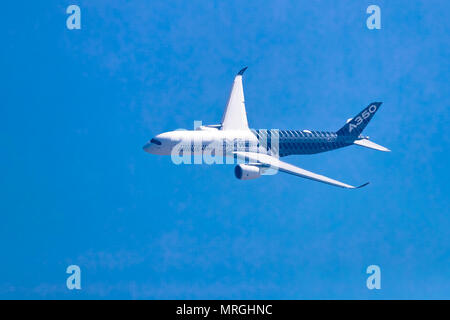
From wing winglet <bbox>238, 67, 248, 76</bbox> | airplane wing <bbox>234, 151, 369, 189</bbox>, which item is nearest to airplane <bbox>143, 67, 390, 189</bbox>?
airplane wing <bbox>234, 151, 369, 189</bbox>

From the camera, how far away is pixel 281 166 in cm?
9169

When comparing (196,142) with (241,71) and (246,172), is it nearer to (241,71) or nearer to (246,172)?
(246,172)

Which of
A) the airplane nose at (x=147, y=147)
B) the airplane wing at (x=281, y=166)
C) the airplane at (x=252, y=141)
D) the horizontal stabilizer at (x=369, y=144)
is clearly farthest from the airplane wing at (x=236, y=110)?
the horizontal stabilizer at (x=369, y=144)

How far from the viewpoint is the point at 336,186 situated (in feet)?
281

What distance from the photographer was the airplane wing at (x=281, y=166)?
86537mm

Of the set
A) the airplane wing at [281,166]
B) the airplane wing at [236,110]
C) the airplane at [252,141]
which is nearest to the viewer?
the airplane wing at [281,166]

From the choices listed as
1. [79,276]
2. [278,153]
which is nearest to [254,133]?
[278,153]

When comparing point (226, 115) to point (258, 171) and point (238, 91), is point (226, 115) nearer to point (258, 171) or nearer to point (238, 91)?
point (238, 91)

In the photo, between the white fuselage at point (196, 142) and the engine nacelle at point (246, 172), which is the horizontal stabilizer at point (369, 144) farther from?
the engine nacelle at point (246, 172)

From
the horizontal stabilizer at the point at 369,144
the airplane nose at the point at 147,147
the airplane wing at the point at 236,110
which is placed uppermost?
Answer: the airplane wing at the point at 236,110

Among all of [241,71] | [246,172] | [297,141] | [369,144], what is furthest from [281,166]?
[241,71]

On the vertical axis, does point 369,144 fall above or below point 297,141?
above

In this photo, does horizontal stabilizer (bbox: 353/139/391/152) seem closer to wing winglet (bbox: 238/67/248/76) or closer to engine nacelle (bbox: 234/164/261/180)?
wing winglet (bbox: 238/67/248/76)

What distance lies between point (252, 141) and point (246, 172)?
26.9 feet
